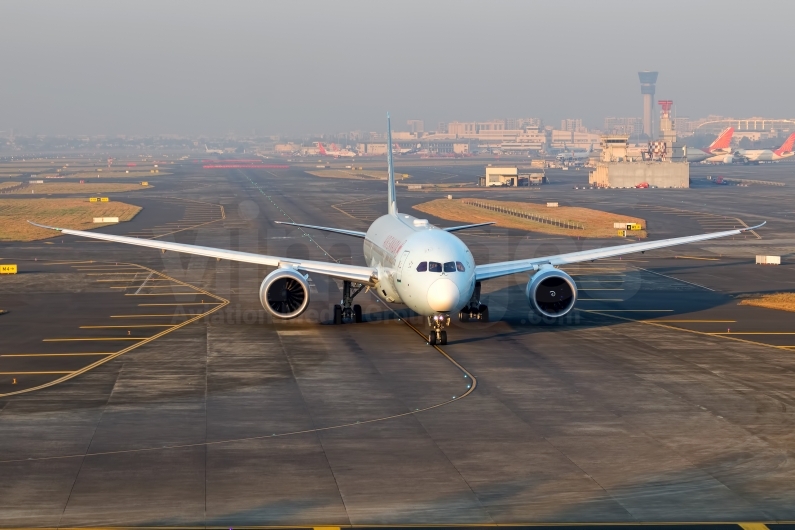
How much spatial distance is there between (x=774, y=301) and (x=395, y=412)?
32.2 m

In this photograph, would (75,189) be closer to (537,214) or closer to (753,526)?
(537,214)

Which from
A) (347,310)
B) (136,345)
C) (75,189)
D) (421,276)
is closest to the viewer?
(421,276)

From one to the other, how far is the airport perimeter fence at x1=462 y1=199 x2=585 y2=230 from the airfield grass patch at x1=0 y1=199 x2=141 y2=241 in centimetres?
4614

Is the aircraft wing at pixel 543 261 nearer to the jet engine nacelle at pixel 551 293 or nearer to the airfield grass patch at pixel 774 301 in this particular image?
the jet engine nacelle at pixel 551 293

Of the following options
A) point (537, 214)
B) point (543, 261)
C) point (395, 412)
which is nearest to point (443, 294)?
point (395, 412)

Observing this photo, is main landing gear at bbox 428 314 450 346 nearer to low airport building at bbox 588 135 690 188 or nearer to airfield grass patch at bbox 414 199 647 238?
airfield grass patch at bbox 414 199 647 238

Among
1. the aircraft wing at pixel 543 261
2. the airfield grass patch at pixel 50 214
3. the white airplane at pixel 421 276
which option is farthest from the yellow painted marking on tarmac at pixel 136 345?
Answer: the airfield grass patch at pixel 50 214

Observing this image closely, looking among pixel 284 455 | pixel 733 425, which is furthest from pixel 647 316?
pixel 284 455

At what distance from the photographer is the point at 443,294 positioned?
4056 centimetres

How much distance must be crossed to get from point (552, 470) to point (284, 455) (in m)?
7.22

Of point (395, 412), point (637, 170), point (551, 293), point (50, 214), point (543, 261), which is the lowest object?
point (395, 412)

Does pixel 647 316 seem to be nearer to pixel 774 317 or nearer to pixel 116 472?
pixel 774 317

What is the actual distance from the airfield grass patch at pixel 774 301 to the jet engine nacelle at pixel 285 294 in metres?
25.5

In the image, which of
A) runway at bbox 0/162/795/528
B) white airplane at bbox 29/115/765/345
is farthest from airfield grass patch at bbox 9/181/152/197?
white airplane at bbox 29/115/765/345
